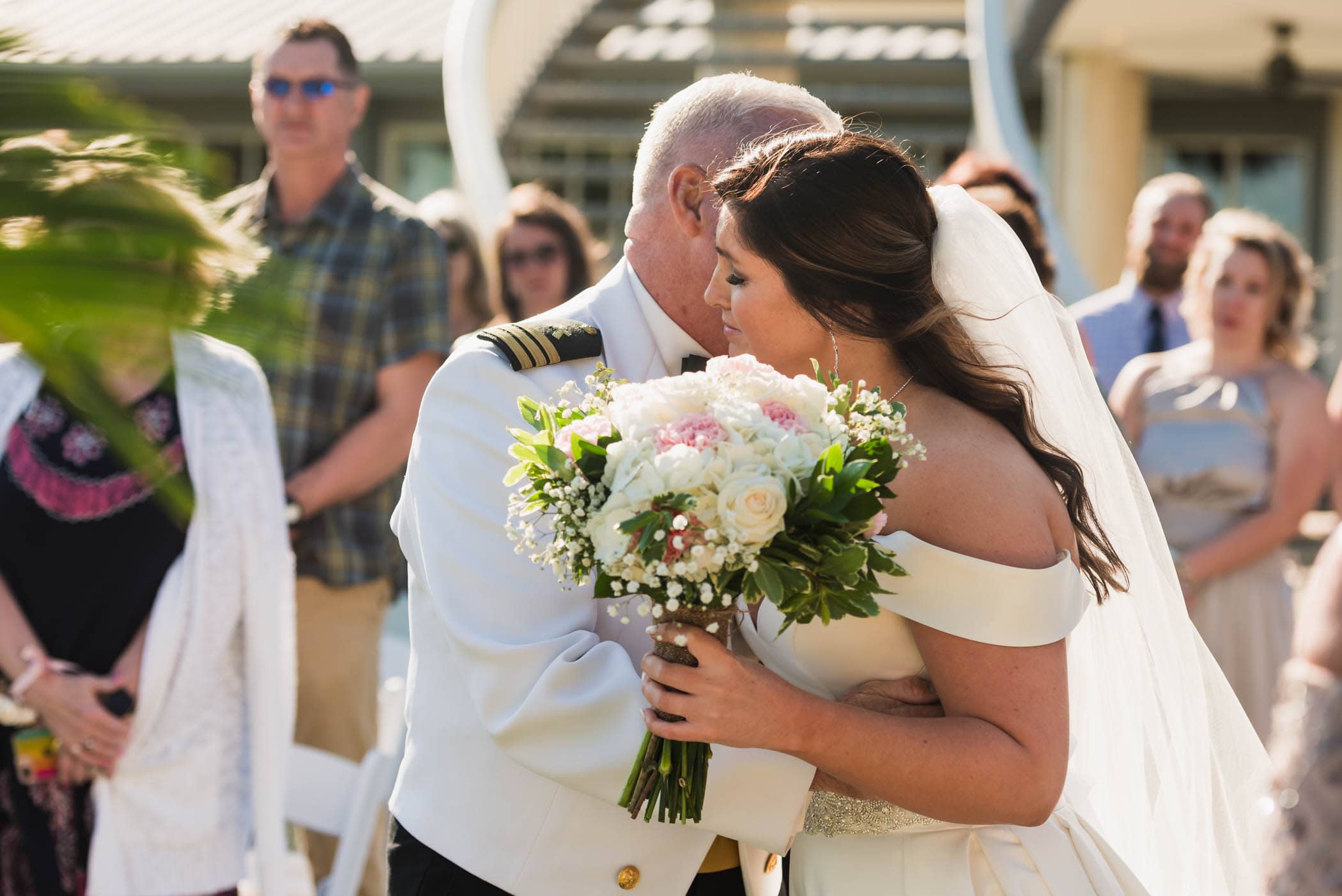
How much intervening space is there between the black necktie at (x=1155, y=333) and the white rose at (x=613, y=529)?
17.3 ft

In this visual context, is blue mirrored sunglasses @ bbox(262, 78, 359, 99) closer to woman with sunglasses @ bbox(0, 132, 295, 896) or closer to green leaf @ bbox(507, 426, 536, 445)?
woman with sunglasses @ bbox(0, 132, 295, 896)

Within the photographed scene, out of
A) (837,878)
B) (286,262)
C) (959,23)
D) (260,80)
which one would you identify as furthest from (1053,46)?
(286,262)

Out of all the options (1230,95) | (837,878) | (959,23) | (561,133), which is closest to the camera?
(837,878)

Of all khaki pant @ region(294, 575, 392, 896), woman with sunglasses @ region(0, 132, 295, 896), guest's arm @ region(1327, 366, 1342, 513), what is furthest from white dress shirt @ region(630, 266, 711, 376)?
guest's arm @ region(1327, 366, 1342, 513)

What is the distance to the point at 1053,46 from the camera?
42.7 feet

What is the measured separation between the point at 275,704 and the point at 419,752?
141 centimetres

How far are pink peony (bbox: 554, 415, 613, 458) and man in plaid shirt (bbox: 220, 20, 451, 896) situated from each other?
2998 mm

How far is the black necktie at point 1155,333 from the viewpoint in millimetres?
6699

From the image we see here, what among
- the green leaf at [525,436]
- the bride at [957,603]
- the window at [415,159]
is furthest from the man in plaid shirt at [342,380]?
the window at [415,159]

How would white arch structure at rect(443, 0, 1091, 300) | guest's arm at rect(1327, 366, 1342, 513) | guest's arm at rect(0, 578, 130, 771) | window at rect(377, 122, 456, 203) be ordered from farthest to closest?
1. window at rect(377, 122, 456, 203)
2. white arch structure at rect(443, 0, 1091, 300)
3. guest's arm at rect(1327, 366, 1342, 513)
4. guest's arm at rect(0, 578, 130, 771)

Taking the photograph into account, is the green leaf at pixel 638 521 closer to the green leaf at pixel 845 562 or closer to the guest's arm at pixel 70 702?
the green leaf at pixel 845 562

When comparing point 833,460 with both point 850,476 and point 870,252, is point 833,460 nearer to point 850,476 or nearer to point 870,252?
point 850,476

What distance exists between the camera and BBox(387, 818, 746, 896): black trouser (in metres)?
2.51

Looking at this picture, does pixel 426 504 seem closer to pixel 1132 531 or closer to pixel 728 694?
pixel 728 694
